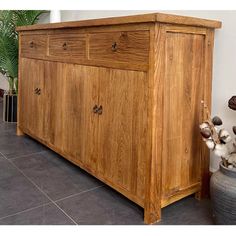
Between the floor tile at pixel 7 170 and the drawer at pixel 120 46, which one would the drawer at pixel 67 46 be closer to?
the drawer at pixel 120 46

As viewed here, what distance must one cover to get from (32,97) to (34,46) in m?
0.40

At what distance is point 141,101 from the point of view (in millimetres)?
1382

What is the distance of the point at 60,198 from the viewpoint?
162 cm

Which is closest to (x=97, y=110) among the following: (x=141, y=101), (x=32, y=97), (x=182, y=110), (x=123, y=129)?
(x=123, y=129)

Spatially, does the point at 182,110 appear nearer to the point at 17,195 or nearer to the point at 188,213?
the point at 188,213

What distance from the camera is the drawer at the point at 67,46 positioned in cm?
175

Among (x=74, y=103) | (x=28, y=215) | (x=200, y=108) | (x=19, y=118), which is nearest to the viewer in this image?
(x=28, y=215)

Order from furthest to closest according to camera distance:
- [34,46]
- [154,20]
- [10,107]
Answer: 1. [10,107]
2. [34,46]
3. [154,20]

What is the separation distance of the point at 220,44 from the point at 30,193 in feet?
4.21

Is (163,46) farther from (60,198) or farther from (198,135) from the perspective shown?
(60,198)

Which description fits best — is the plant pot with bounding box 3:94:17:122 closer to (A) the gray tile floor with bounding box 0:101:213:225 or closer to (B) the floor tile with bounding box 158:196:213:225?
(A) the gray tile floor with bounding box 0:101:213:225

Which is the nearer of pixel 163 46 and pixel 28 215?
pixel 163 46

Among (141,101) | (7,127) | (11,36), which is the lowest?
(7,127)
